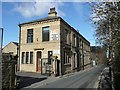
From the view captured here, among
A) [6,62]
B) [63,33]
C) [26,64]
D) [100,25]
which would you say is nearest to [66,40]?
[63,33]

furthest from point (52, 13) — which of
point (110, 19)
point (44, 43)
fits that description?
point (110, 19)

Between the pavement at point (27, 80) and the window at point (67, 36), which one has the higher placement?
the window at point (67, 36)

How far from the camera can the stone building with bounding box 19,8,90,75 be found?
30775mm

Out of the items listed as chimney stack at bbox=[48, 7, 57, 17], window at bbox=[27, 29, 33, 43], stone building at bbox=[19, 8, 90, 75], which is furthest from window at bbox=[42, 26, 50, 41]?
chimney stack at bbox=[48, 7, 57, 17]

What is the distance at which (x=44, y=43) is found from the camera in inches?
1245

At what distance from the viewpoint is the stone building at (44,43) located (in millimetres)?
30775

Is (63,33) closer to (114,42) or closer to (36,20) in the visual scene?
(36,20)

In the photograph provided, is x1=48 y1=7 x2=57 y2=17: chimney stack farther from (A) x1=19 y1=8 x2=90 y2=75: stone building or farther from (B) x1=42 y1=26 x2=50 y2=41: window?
(B) x1=42 y1=26 x2=50 y2=41: window

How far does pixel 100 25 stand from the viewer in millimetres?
10094

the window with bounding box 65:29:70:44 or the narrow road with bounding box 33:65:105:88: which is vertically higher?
the window with bounding box 65:29:70:44

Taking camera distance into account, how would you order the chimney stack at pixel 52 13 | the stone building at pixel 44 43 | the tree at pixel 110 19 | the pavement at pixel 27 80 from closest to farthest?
the tree at pixel 110 19 < the pavement at pixel 27 80 < the stone building at pixel 44 43 < the chimney stack at pixel 52 13

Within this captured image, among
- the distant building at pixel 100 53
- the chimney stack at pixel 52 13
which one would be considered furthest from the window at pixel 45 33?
the distant building at pixel 100 53

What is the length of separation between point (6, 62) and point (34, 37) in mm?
18628

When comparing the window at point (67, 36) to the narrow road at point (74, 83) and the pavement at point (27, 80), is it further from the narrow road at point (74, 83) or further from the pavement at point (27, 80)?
the pavement at point (27, 80)
